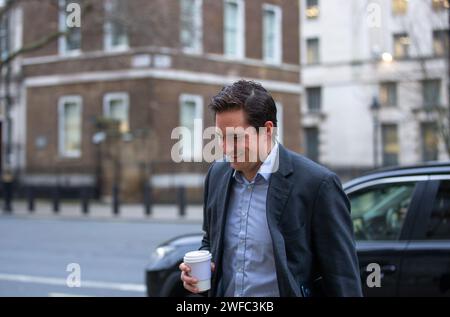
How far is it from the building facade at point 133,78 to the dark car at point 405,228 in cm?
1804

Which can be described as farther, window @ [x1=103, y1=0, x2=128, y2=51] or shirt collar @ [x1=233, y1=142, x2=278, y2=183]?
window @ [x1=103, y1=0, x2=128, y2=51]

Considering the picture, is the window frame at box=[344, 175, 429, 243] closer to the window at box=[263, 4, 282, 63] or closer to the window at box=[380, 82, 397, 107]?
the window at box=[263, 4, 282, 63]

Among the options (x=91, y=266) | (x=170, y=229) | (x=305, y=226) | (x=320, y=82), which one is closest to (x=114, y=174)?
(x=170, y=229)

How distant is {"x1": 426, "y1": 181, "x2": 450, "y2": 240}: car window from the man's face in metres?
2.32

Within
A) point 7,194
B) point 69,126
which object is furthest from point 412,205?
point 69,126

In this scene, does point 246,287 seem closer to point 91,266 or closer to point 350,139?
point 91,266

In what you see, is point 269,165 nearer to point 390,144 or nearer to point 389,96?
point 390,144

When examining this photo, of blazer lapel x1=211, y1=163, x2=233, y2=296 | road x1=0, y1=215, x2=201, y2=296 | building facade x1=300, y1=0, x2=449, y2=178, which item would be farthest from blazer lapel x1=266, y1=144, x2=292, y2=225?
building facade x1=300, y1=0, x2=449, y2=178

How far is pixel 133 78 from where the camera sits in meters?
26.1

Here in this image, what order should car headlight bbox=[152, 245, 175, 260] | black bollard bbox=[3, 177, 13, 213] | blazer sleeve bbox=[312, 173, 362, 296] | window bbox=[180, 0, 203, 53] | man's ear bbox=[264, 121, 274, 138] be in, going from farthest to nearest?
window bbox=[180, 0, 203, 53] < black bollard bbox=[3, 177, 13, 213] < car headlight bbox=[152, 245, 175, 260] < man's ear bbox=[264, 121, 274, 138] < blazer sleeve bbox=[312, 173, 362, 296]

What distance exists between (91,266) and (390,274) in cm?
707

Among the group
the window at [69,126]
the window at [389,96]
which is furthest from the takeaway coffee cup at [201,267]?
the window at [389,96]

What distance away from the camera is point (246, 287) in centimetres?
281

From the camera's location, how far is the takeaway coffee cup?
2.80 meters
